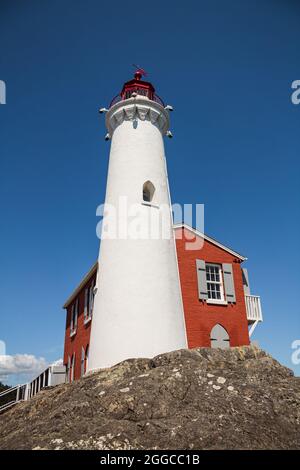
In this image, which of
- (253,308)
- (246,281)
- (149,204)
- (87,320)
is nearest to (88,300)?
(87,320)

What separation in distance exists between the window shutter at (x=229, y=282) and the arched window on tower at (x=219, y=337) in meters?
1.50

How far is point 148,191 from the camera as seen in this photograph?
15523mm

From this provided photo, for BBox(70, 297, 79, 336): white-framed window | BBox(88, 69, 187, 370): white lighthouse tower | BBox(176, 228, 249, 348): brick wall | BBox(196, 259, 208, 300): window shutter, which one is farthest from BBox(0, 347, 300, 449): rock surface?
BBox(70, 297, 79, 336): white-framed window

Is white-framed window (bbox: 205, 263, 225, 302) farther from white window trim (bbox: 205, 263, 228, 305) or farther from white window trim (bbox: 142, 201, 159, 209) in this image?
white window trim (bbox: 142, 201, 159, 209)

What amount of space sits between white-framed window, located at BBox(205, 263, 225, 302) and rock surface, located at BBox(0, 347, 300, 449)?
668 cm

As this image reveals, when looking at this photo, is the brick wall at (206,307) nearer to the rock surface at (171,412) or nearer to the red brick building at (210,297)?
the red brick building at (210,297)

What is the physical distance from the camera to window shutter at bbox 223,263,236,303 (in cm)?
1750

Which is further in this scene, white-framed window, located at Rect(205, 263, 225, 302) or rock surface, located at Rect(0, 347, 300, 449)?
white-framed window, located at Rect(205, 263, 225, 302)

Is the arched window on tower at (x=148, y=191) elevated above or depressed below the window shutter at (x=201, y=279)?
above

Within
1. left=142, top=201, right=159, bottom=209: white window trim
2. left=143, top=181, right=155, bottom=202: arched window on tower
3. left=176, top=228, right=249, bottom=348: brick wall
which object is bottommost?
left=176, top=228, right=249, bottom=348: brick wall

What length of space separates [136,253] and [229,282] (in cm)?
624

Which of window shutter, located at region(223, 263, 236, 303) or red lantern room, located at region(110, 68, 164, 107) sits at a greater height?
red lantern room, located at region(110, 68, 164, 107)

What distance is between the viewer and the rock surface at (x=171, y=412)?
266 inches

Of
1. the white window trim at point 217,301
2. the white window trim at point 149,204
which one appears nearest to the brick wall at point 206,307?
the white window trim at point 217,301
